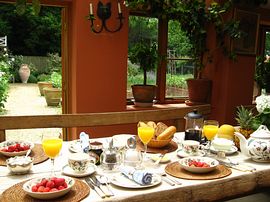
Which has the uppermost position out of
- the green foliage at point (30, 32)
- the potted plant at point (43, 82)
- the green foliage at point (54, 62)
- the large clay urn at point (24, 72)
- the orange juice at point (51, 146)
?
the green foliage at point (30, 32)

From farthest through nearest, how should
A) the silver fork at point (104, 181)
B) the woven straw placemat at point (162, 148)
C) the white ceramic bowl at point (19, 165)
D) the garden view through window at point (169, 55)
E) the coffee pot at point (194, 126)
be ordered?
1. the garden view through window at point (169, 55)
2. the coffee pot at point (194, 126)
3. the woven straw placemat at point (162, 148)
4. the white ceramic bowl at point (19, 165)
5. the silver fork at point (104, 181)

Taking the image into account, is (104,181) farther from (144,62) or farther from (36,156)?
(144,62)

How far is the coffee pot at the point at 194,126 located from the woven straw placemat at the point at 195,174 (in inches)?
15.7

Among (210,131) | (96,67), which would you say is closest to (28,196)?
(210,131)

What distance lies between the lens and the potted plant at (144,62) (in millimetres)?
3534

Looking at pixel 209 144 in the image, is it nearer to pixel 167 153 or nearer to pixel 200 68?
pixel 167 153

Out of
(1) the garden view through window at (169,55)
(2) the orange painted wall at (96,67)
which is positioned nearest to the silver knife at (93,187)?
(2) the orange painted wall at (96,67)

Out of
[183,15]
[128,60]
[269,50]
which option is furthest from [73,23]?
[269,50]

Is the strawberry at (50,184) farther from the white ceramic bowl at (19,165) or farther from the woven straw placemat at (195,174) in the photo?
the woven straw placemat at (195,174)

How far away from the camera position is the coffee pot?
1.89m

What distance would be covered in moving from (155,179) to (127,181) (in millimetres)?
122

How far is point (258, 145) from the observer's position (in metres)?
1.62

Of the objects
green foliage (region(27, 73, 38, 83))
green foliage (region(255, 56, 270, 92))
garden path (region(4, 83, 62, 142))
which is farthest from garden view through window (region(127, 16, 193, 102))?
green foliage (region(255, 56, 270, 92))

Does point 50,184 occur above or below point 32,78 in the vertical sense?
below
